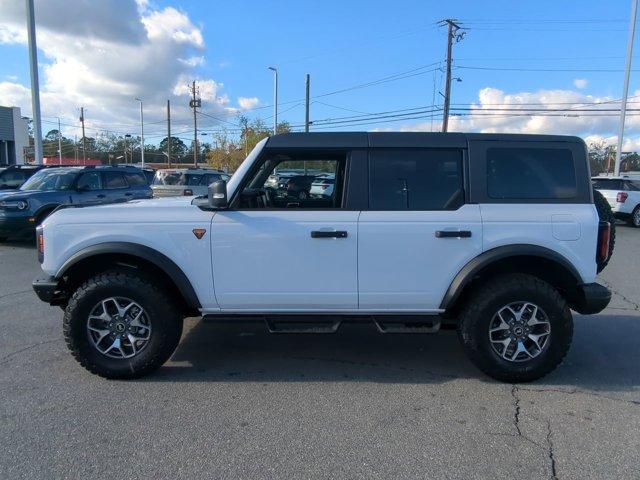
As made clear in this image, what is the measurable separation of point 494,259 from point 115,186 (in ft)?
36.2

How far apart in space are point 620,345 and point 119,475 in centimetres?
475

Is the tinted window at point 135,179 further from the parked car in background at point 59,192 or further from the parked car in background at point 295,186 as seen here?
the parked car in background at point 295,186

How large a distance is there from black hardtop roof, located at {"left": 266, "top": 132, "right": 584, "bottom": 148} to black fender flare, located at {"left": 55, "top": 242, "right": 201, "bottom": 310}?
4.11ft

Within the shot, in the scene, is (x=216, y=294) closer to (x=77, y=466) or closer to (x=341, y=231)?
(x=341, y=231)

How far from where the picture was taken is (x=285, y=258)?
13.0 feet

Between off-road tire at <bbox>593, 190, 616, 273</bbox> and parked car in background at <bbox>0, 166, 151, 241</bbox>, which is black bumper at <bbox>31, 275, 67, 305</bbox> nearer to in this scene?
off-road tire at <bbox>593, 190, 616, 273</bbox>

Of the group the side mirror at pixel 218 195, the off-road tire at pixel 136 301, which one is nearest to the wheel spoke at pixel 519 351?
the side mirror at pixel 218 195

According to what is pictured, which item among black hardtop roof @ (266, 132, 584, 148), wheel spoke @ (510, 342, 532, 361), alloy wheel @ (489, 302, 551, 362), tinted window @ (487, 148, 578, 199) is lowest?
wheel spoke @ (510, 342, 532, 361)

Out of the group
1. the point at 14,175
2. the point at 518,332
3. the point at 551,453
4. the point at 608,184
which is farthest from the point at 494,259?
the point at 608,184

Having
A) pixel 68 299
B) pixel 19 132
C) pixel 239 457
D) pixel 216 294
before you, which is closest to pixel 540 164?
pixel 216 294

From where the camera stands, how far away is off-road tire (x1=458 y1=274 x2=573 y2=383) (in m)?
3.97

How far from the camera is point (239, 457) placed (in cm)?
299

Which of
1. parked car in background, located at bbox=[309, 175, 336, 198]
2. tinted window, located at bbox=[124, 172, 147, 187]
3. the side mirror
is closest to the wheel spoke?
parked car in background, located at bbox=[309, 175, 336, 198]

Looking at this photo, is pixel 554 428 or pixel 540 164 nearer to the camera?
pixel 554 428
